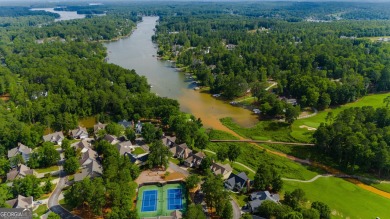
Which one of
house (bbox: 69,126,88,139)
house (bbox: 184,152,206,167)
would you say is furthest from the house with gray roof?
house (bbox: 184,152,206,167)

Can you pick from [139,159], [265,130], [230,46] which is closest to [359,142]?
[265,130]

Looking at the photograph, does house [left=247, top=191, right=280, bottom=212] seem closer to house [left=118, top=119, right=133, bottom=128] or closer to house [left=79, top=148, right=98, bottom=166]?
house [left=79, top=148, right=98, bottom=166]

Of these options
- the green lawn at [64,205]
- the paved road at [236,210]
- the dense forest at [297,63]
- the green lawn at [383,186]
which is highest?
the dense forest at [297,63]

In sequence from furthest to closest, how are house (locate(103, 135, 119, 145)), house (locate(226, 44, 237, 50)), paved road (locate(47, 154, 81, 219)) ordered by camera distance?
house (locate(226, 44, 237, 50)) < house (locate(103, 135, 119, 145)) < paved road (locate(47, 154, 81, 219))

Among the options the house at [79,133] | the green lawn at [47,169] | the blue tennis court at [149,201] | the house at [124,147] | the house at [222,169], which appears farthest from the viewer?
the house at [79,133]

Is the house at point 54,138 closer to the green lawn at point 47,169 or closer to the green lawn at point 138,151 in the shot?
the green lawn at point 47,169

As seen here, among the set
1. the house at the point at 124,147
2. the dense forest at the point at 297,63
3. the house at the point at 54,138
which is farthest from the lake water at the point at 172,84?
the house at the point at 54,138
